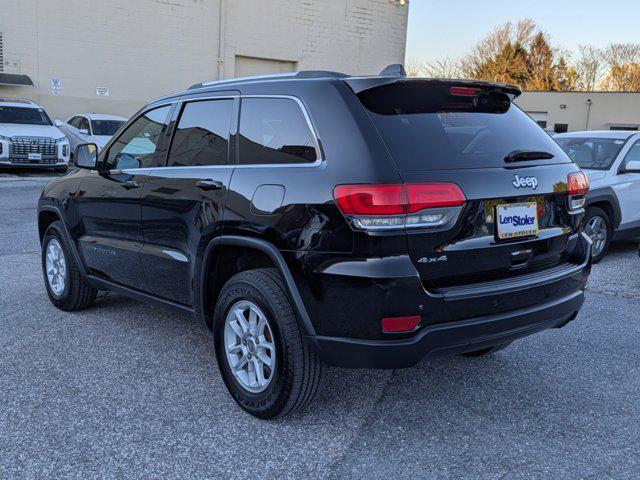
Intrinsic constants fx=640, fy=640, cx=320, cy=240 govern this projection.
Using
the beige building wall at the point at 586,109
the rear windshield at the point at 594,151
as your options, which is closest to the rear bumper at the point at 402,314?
the rear windshield at the point at 594,151

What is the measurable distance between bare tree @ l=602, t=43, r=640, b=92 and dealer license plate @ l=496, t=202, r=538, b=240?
60.8 metres

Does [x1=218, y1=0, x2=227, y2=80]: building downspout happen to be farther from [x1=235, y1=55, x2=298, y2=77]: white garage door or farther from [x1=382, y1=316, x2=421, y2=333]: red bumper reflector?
[x1=382, y1=316, x2=421, y2=333]: red bumper reflector

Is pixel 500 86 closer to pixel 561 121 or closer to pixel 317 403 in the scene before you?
pixel 317 403

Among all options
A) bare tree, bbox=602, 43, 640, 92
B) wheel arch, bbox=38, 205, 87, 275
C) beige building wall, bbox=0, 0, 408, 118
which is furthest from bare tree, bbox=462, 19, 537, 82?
wheel arch, bbox=38, 205, 87, 275

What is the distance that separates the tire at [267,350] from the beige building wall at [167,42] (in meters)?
20.9

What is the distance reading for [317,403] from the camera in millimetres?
3646

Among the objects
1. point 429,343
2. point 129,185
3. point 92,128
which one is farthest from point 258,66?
point 429,343

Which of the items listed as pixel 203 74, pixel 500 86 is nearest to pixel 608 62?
pixel 203 74

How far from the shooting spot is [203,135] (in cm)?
400

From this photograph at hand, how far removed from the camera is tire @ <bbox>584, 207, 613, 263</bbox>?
7867 mm

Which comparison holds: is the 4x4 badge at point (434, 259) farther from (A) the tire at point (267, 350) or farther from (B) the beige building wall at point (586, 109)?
(B) the beige building wall at point (586, 109)

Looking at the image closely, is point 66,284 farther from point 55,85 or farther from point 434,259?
point 55,85

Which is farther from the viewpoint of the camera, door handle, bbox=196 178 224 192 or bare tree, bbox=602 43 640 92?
bare tree, bbox=602 43 640 92

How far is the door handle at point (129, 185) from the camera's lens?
4.39 metres
